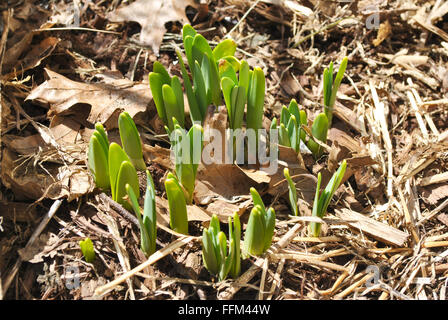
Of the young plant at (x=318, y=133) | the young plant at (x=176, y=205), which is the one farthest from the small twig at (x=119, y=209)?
the young plant at (x=318, y=133)

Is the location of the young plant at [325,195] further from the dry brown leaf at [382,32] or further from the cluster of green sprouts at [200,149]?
the dry brown leaf at [382,32]

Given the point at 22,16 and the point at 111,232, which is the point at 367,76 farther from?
the point at 22,16

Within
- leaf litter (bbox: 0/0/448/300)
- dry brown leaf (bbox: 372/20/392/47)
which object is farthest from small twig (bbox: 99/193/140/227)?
dry brown leaf (bbox: 372/20/392/47)

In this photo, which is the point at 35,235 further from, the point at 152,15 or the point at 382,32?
the point at 382,32

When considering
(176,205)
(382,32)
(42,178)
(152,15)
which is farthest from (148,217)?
(382,32)

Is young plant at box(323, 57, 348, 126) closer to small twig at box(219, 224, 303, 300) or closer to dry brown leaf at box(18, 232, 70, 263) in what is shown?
small twig at box(219, 224, 303, 300)
